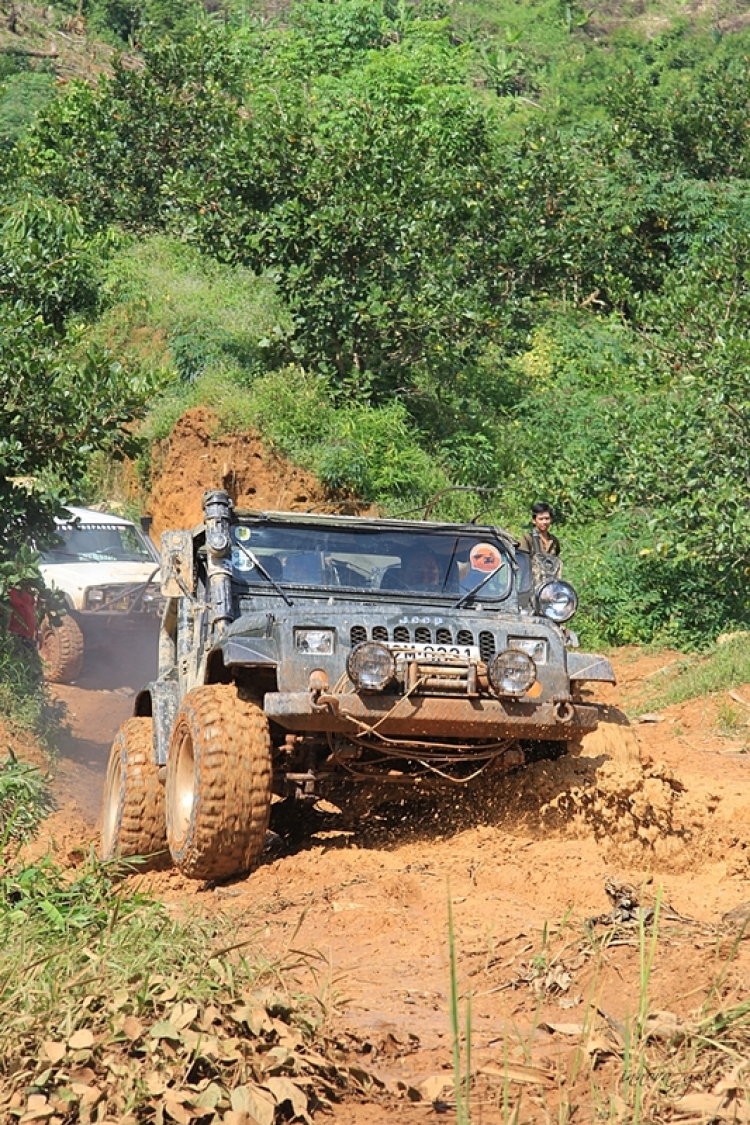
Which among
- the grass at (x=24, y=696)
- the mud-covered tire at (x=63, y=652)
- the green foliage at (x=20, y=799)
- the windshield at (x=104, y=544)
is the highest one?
the green foliage at (x=20, y=799)

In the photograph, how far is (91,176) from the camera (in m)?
23.6

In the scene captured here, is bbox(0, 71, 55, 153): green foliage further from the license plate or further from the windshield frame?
the license plate

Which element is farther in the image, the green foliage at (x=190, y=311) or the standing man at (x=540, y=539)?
the green foliage at (x=190, y=311)

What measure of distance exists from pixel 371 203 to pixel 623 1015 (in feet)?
44.4

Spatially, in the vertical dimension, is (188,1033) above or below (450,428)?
above

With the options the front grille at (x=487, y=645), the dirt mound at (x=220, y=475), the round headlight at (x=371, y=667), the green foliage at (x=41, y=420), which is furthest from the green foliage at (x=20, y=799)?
the dirt mound at (x=220, y=475)

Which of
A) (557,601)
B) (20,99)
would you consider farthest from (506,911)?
(20,99)

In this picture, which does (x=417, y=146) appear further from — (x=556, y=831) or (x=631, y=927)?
(x=631, y=927)

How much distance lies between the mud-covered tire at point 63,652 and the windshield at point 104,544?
1.47 meters

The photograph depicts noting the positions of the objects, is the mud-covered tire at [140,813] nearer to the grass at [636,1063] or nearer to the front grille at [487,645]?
the front grille at [487,645]

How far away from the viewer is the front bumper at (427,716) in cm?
633

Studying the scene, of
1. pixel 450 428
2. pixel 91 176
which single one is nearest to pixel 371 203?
pixel 450 428

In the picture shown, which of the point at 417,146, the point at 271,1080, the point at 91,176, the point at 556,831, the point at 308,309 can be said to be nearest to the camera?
the point at 271,1080

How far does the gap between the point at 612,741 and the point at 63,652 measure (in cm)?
669
